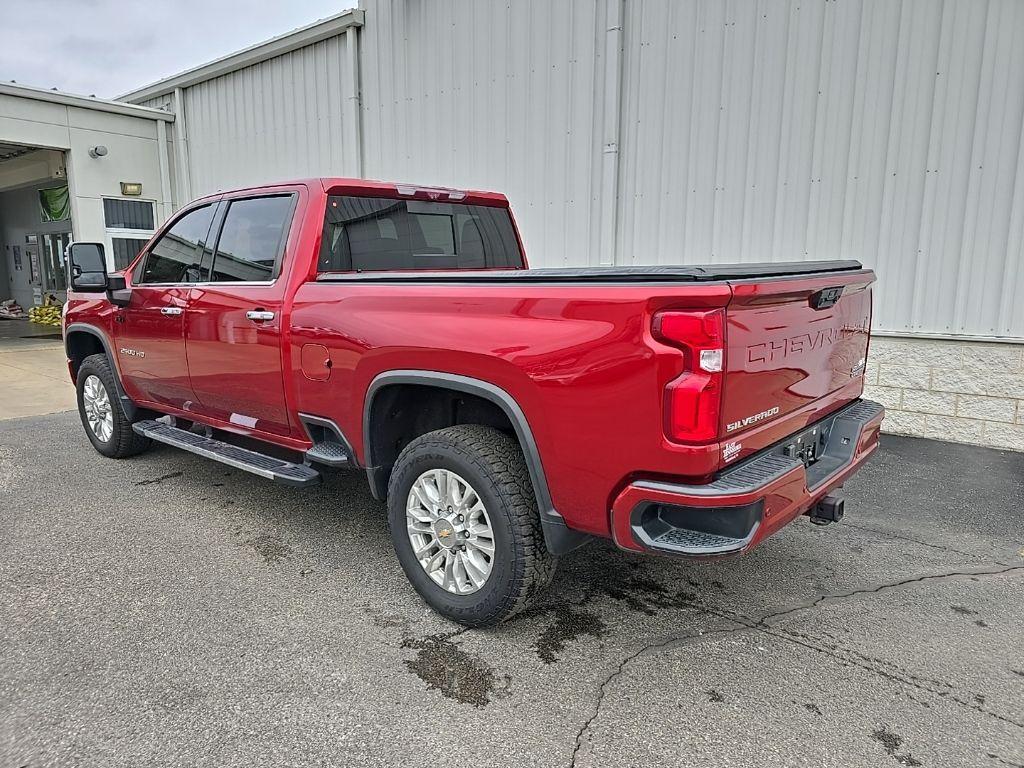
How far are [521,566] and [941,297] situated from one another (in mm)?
4970

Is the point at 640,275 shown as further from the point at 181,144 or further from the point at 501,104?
the point at 181,144

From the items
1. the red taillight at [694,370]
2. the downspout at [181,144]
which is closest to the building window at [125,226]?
the downspout at [181,144]

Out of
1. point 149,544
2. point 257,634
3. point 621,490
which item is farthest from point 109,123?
point 621,490

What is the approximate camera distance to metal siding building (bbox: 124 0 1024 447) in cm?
571

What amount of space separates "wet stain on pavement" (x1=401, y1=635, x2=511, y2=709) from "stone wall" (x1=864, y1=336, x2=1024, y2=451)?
5005 millimetres

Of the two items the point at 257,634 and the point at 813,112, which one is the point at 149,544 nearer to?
the point at 257,634

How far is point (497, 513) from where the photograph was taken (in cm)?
283

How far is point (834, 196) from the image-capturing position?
20.7 ft

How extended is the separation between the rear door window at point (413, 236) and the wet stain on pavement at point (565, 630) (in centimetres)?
209

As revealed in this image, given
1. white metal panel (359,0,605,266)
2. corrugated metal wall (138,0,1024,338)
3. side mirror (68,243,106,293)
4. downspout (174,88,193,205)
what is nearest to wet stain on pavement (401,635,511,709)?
side mirror (68,243,106,293)

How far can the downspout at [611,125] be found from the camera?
23.9 ft

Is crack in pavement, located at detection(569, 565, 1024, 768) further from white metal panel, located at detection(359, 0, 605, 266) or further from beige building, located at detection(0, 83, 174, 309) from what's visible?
beige building, located at detection(0, 83, 174, 309)

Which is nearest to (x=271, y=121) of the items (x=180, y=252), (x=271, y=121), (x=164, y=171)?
(x=271, y=121)

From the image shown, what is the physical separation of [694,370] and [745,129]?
17.0 ft
